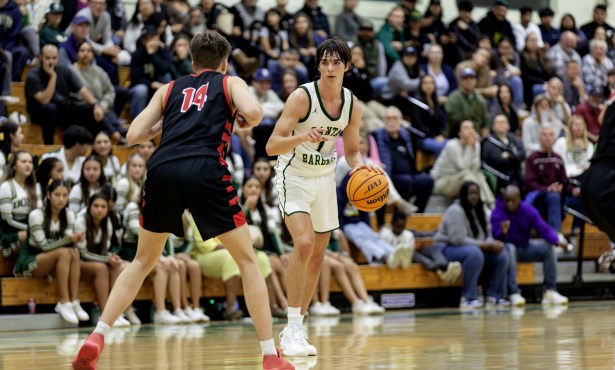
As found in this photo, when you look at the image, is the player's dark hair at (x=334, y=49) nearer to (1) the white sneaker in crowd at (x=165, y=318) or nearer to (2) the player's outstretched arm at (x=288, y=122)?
(2) the player's outstretched arm at (x=288, y=122)

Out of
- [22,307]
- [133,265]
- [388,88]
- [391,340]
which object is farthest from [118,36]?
[133,265]

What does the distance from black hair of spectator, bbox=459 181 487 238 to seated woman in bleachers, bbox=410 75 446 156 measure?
8.02 ft

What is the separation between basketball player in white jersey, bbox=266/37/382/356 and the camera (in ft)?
24.9

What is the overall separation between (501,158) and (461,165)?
1085 mm

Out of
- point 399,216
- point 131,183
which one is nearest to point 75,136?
point 131,183

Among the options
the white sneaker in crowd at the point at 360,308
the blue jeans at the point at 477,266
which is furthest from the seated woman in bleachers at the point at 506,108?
the white sneaker in crowd at the point at 360,308

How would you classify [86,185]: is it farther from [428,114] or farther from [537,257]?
[428,114]

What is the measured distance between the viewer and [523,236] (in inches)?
571

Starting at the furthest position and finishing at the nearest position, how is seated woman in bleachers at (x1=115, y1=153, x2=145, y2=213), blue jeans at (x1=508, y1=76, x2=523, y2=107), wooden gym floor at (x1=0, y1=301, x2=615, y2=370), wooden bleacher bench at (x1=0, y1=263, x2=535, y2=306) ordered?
blue jeans at (x1=508, y1=76, x2=523, y2=107)
seated woman in bleachers at (x1=115, y1=153, x2=145, y2=213)
wooden bleacher bench at (x1=0, y1=263, x2=535, y2=306)
wooden gym floor at (x1=0, y1=301, x2=615, y2=370)

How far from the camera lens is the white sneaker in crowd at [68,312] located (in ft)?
36.4

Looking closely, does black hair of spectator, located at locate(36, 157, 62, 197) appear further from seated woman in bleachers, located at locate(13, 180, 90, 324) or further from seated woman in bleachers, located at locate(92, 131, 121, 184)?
seated woman in bleachers, located at locate(92, 131, 121, 184)

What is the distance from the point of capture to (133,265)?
6.13 m

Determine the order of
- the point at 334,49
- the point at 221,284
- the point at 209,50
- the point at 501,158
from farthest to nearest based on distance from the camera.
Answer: the point at 501,158, the point at 221,284, the point at 334,49, the point at 209,50

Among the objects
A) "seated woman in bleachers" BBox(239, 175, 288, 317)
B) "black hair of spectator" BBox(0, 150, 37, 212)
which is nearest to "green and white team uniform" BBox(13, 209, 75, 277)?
"black hair of spectator" BBox(0, 150, 37, 212)
